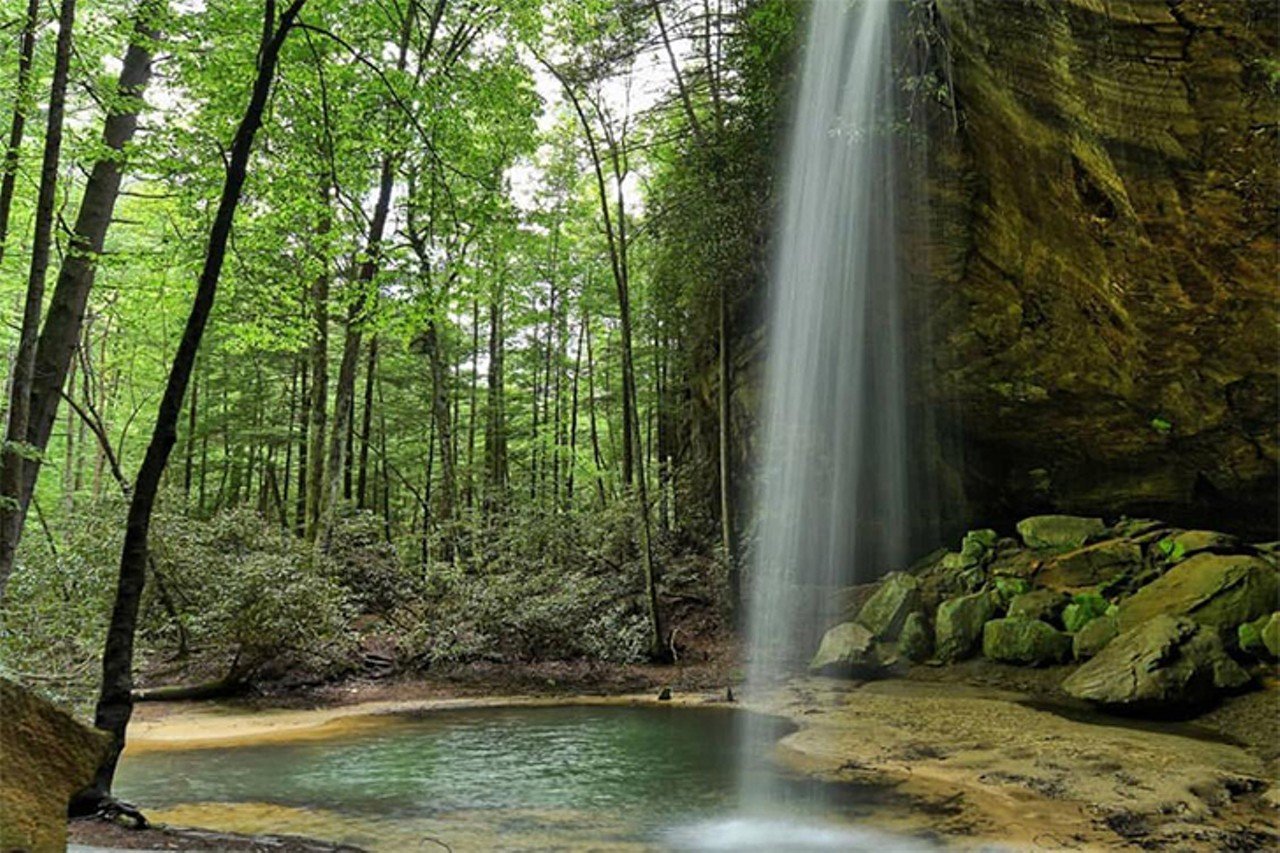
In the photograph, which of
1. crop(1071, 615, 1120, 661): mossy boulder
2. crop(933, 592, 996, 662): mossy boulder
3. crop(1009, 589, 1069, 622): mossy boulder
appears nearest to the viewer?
crop(1071, 615, 1120, 661): mossy boulder

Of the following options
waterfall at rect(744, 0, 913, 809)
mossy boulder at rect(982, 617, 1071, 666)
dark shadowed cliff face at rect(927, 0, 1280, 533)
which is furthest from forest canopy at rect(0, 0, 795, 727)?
mossy boulder at rect(982, 617, 1071, 666)

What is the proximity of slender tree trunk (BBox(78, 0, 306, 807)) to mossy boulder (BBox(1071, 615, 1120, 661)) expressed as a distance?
9.30 m

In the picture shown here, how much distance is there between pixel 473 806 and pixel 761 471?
8900 millimetres

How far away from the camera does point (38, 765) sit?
2822 millimetres

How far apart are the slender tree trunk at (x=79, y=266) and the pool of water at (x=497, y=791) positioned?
2501 millimetres

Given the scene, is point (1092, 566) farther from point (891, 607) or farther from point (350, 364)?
point (350, 364)

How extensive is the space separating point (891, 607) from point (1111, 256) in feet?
18.1

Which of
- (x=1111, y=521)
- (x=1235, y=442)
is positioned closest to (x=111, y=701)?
(x=1235, y=442)

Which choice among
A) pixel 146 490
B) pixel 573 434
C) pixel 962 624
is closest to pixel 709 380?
pixel 573 434

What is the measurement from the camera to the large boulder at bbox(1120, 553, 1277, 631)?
8164mm

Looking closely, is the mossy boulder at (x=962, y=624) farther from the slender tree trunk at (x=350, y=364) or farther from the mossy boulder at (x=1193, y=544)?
the slender tree trunk at (x=350, y=364)

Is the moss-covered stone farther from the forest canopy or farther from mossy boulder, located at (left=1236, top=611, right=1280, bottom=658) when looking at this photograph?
the forest canopy

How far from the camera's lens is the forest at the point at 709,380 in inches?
226

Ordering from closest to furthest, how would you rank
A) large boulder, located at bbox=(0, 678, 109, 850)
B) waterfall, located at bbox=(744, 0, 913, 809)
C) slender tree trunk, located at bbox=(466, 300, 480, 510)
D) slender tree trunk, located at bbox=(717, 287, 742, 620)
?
large boulder, located at bbox=(0, 678, 109, 850) → waterfall, located at bbox=(744, 0, 913, 809) → slender tree trunk, located at bbox=(717, 287, 742, 620) → slender tree trunk, located at bbox=(466, 300, 480, 510)
